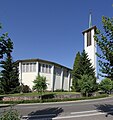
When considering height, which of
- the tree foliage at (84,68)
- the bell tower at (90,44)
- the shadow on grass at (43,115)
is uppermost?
the bell tower at (90,44)

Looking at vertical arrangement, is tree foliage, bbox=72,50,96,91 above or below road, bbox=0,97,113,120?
above

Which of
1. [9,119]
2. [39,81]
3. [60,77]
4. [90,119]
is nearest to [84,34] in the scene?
[60,77]

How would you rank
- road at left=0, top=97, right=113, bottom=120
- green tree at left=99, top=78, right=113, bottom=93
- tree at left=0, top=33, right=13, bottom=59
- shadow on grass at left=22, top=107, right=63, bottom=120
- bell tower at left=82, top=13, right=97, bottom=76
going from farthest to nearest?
bell tower at left=82, top=13, right=97, bottom=76 → green tree at left=99, top=78, right=113, bottom=93 → shadow on grass at left=22, top=107, right=63, bottom=120 → road at left=0, top=97, right=113, bottom=120 → tree at left=0, top=33, right=13, bottom=59

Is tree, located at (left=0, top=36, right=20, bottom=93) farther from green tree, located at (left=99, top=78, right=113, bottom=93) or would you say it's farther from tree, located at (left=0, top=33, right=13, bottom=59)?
tree, located at (left=0, top=33, right=13, bottom=59)

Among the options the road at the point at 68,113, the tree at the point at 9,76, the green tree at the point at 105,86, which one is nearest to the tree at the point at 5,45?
the road at the point at 68,113

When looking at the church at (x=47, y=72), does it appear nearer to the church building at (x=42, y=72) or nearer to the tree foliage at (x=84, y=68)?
the church building at (x=42, y=72)

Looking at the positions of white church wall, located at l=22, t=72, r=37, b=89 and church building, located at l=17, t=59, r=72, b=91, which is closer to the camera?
white church wall, located at l=22, t=72, r=37, b=89

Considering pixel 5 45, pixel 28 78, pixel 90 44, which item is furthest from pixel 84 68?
pixel 5 45

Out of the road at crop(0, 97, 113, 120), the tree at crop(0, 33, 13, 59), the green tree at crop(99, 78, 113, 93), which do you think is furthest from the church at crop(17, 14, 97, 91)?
the tree at crop(0, 33, 13, 59)

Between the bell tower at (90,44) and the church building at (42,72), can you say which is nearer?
the church building at (42,72)

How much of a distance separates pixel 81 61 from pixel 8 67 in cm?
1920

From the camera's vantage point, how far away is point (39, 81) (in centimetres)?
3203

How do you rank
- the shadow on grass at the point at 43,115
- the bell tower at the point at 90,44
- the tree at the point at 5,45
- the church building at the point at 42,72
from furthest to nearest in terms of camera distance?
the bell tower at the point at 90,44
the church building at the point at 42,72
the shadow on grass at the point at 43,115
the tree at the point at 5,45

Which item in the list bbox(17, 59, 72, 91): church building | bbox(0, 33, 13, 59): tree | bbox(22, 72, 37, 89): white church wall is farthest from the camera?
bbox(17, 59, 72, 91): church building
